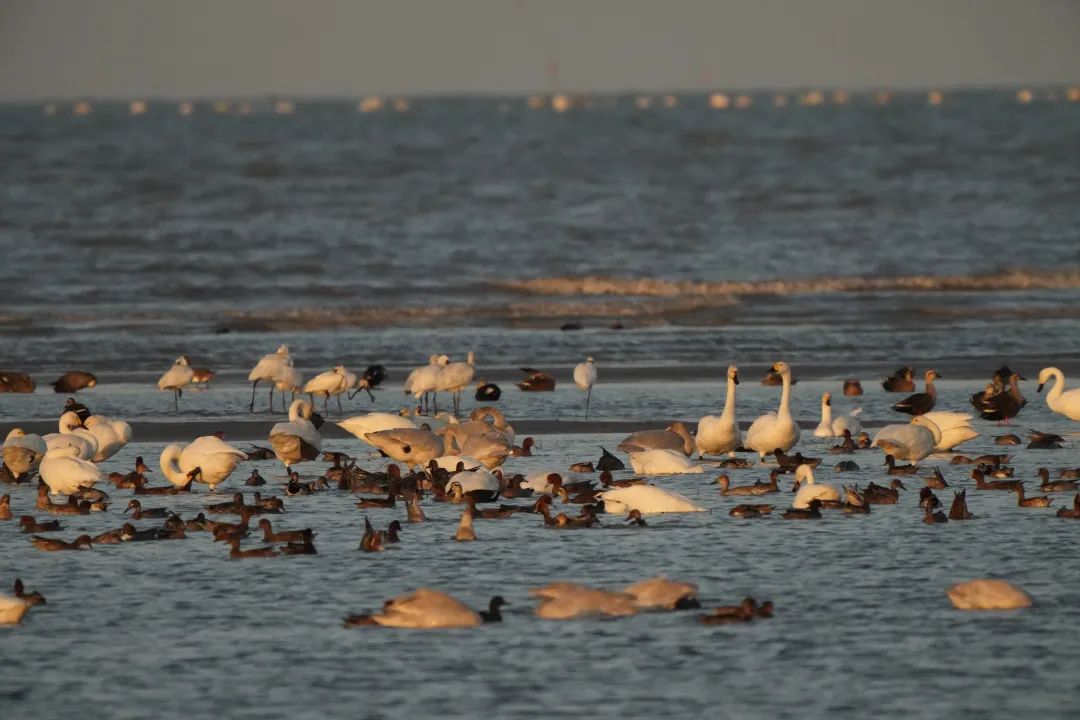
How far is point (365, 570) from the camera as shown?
43.5 ft

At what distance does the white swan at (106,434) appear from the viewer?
1785 cm

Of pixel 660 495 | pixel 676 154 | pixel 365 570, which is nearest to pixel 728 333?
pixel 660 495

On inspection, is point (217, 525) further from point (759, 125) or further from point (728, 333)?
point (759, 125)

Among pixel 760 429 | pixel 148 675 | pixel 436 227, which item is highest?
pixel 436 227

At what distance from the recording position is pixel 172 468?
16.8 metres

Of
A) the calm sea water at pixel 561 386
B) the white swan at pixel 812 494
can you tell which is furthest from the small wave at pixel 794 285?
the white swan at pixel 812 494

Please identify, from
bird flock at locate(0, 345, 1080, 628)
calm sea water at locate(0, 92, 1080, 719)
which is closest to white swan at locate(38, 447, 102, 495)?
bird flock at locate(0, 345, 1080, 628)

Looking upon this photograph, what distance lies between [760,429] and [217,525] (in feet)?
18.3

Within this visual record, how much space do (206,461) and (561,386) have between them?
860 centimetres

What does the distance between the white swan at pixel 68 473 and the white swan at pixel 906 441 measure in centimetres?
678

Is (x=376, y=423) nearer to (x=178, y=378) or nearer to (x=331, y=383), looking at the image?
(x=331, y=383)

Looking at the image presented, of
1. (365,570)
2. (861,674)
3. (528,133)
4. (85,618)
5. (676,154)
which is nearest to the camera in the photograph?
(861,674)

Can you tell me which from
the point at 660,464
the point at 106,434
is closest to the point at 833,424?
the point at 660,464

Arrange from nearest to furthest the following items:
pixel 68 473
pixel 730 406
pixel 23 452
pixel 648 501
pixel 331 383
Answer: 1. pixel 648 501
2. pixel 68 473
3. pixel 23 452
4. pixel 730 406
5. pixel 331 383
